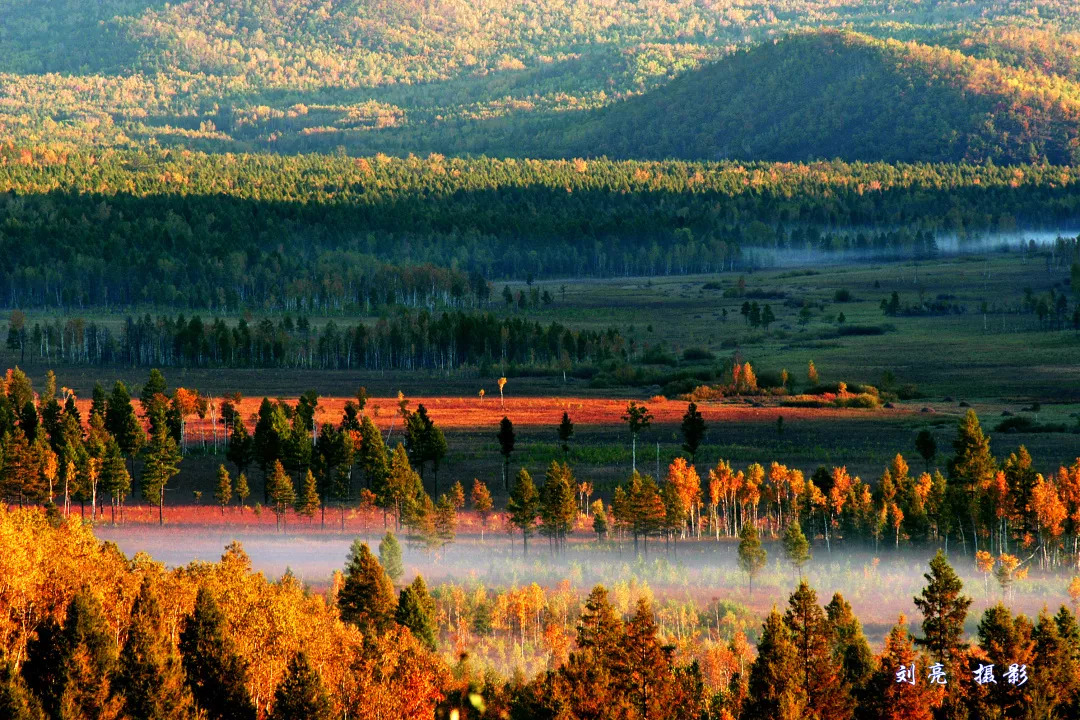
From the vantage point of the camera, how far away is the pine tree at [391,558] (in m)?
59.2

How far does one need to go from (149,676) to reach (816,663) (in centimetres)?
1630

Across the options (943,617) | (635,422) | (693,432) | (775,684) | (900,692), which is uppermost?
(635,422)

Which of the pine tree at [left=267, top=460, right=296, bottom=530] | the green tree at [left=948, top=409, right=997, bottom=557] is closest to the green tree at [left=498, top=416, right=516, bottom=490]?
the pine tree at [left=267, top=460, right=296, bottom=530]

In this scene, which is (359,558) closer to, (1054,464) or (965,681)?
(965,681)

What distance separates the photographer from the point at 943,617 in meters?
45.5

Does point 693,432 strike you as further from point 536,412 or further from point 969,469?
point 536,412

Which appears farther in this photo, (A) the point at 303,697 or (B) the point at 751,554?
(B) the point at 751,554

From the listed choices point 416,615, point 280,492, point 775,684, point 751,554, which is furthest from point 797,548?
point 280,492

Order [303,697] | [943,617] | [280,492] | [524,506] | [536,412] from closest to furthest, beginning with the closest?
[303,697]
[943,617]
[524,506]
[280,492]
[536,412]

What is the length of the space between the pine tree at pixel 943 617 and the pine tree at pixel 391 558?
1979cm

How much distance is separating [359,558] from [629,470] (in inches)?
1145

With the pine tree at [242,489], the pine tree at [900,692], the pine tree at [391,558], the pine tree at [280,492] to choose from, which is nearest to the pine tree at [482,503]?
the pine tree at [280,492]

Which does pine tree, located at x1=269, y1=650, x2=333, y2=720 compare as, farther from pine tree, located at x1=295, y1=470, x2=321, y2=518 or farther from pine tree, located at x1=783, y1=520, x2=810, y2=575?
pine tree, located at x1=295, y1=470, x2=321, y2=518

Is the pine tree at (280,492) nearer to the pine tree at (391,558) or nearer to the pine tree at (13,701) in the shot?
the pine tree at (391,558)
